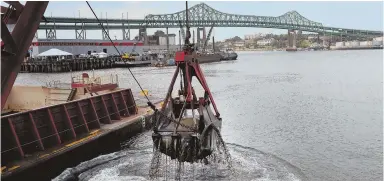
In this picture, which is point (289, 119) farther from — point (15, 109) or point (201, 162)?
point (15, 109)

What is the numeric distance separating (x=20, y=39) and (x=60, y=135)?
16090 mm

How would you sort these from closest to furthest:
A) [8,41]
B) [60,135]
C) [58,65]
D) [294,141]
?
1. [8,41]
2. [60,135]
3. [294,141]
4. [58,65]

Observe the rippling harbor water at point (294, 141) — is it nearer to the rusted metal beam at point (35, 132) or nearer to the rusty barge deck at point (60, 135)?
the rusty barge deck at point (60, 135)

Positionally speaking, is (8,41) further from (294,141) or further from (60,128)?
(294,141)

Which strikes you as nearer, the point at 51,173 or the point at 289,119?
the point at 51,173

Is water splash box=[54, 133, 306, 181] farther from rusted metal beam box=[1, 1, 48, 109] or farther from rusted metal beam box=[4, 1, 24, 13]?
rusted metal beam box=[1, 1, 48, 109]

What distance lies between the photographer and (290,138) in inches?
1012

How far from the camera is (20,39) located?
4.48 meters

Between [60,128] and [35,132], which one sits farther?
[60,128]

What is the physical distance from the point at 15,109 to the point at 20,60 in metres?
22.9

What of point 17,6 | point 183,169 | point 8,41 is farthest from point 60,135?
point 8,41

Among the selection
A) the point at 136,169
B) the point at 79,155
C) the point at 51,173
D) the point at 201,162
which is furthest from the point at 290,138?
the point at 51,173

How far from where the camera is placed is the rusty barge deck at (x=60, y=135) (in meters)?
16.2

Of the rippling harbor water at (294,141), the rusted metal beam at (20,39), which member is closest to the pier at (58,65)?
the rippling harbor water at (294,141)
